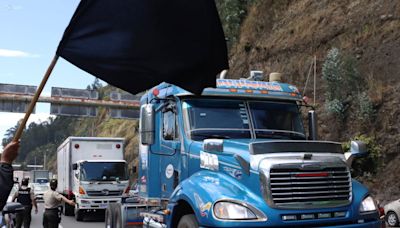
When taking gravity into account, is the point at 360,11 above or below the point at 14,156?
above

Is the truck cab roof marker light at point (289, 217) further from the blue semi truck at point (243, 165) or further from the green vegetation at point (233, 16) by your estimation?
the green vegetation at point (233, 16)

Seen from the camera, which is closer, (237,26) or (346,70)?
(346,70)

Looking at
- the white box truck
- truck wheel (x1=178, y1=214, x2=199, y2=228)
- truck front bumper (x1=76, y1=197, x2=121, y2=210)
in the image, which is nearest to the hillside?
the white box truck

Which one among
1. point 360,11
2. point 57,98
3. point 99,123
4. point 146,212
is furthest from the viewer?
point 99,123

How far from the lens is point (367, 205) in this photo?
22.5 feet

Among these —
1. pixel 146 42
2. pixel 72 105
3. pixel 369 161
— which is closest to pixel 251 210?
pixel 146 42

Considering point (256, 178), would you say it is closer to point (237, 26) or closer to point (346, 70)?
point (346, 70)

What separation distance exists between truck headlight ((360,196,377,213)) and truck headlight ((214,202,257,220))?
1.62 metres

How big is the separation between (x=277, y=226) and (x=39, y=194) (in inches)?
1281

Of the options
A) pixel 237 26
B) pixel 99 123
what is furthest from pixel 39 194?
pixel 99 123

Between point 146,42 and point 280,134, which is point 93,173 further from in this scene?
point 146,42

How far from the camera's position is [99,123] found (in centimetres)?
10194

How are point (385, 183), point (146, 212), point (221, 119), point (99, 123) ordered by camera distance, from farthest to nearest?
point (99, 123)
point (385, 183)
point (146, 212)
point (221, 119)

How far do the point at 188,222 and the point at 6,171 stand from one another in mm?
3784
